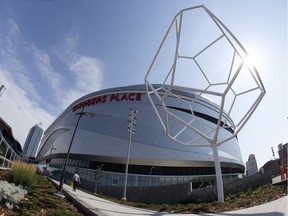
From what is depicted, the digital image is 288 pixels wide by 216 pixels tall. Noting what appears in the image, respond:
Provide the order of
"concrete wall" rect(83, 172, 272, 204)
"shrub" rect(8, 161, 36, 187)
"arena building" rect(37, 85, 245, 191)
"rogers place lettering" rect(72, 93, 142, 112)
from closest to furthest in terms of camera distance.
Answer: "shrub" rect(8, 161, 36, 187) < "concrete wall" rect(83, 172, 272, 204) < "arena building" rect(37, 85, 245, 191) < "rogers place lettering" rect(72, 93, 142, 112)

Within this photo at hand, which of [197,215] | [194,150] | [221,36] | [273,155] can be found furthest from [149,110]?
[197,215]

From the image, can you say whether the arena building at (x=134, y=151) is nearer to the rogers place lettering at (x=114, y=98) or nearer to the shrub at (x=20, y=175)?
the rogers place lettering at (x=114, y=98)

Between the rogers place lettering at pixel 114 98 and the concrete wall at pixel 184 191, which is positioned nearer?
the concrete wall at pixel 184 191

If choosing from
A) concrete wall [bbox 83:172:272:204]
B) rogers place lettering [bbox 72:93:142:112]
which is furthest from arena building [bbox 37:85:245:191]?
concrete wall [bbox 83:172:272:204]

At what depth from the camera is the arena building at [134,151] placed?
46062 millimetres

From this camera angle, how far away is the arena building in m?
46.1

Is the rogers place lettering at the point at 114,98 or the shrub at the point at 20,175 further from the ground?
the rogers place lettering at the point at 114,98

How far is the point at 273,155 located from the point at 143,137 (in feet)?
131

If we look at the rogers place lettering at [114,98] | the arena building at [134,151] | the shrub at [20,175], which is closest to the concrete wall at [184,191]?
the shrub at [20,175]

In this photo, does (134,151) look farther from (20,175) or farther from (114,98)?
(20,175)

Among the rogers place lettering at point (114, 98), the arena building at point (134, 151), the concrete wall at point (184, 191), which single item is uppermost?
the rogers place lettering at point (114, 98)

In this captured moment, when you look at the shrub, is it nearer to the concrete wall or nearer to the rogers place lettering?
the concrete wall

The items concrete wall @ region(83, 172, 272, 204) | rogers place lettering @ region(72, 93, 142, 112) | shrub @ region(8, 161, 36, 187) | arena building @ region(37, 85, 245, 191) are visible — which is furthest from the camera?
rogers place lettering @ region(72, 93, 142, 112)

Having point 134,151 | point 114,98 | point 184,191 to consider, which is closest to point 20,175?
point 184,191
